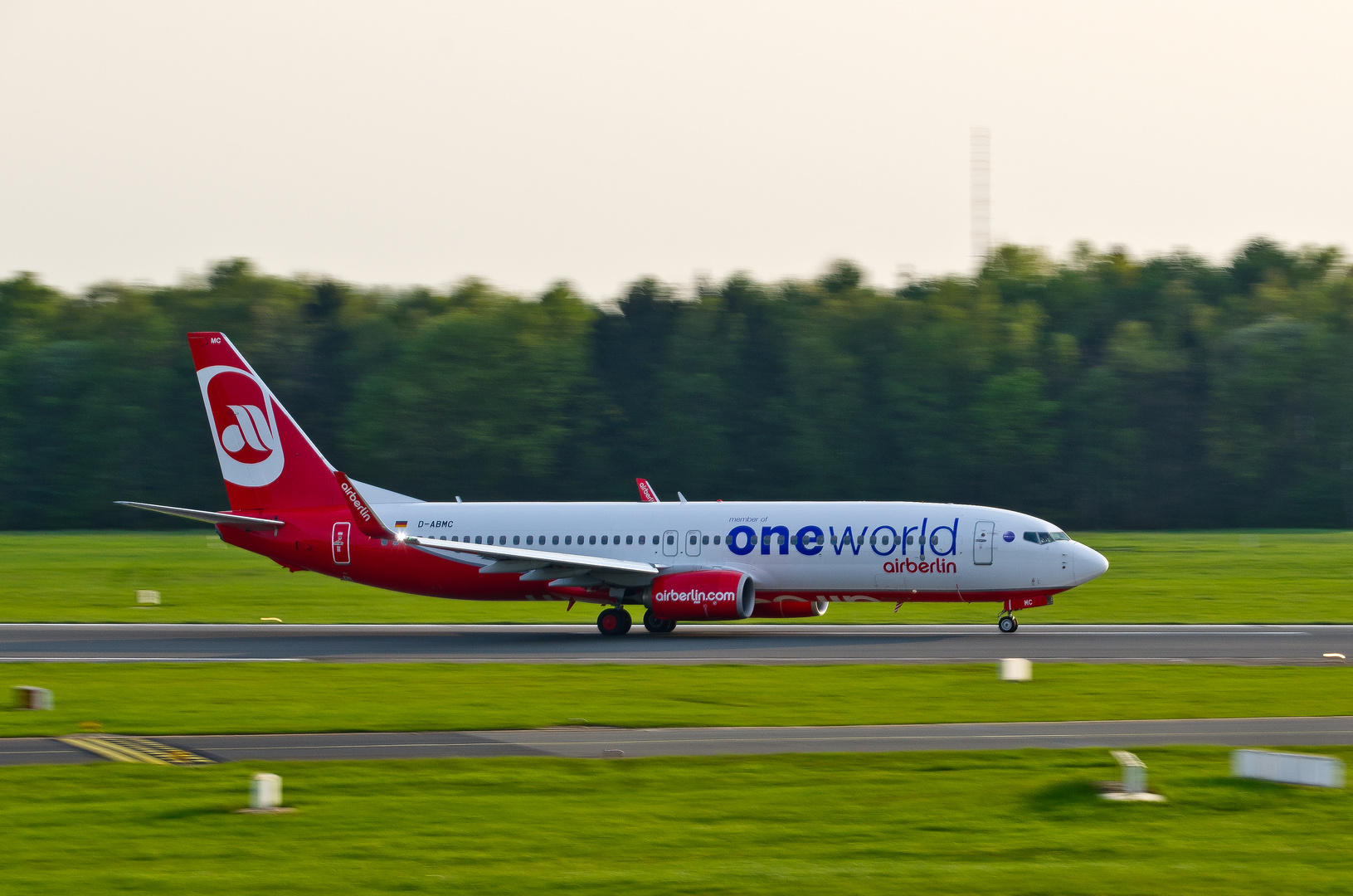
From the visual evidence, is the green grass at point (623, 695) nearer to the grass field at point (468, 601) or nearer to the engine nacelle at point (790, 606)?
the engine nacelle at point (790, 606)

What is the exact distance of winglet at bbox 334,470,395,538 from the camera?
4094 cm

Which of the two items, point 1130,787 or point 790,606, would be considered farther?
point 790,606

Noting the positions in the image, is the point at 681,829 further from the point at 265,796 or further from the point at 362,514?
the point at 362,514

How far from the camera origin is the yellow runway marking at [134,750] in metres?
20.8

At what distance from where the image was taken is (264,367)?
127 metres

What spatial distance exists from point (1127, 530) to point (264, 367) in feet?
231

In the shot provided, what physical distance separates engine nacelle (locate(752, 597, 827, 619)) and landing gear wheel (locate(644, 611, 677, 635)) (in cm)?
254

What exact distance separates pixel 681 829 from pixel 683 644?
23.8m

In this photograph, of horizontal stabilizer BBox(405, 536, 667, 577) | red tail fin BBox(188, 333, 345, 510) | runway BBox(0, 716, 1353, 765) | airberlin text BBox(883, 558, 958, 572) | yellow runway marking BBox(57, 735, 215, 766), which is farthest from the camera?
red tail fin BBox(188, 333, 345, 510)

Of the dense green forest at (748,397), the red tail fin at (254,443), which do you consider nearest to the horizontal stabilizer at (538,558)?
the red tail fin at (254,443)

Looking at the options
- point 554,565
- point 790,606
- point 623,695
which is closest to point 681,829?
point 623,695

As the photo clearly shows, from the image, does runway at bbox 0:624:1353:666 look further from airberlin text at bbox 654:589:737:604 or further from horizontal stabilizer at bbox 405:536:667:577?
horizontal stabilizer at bbox 405:536:667:577

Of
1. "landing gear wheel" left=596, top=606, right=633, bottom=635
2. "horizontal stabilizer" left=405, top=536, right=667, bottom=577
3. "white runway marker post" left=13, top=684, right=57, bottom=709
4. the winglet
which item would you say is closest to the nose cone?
"horizontal stabilizer" left=405, top=536, right=667, bottom=577

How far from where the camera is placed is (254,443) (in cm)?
4609
